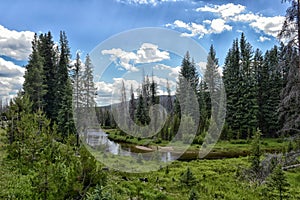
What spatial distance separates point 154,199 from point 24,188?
4.35 m

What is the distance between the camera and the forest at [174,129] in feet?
31.1

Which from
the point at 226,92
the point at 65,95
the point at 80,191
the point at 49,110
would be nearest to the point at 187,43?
the point at 80,191

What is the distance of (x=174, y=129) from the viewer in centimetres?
3184

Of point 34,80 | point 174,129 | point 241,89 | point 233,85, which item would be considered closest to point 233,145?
point 174,129

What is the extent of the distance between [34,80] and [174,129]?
1634cm

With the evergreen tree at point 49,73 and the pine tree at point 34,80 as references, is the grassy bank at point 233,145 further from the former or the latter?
the pine tree at point 34,80

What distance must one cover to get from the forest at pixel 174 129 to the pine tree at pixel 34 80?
12 cm

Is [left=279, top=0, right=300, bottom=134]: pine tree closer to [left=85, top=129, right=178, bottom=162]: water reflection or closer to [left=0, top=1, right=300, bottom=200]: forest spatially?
[left=0, top=1, right=300, bottom=200]: forest

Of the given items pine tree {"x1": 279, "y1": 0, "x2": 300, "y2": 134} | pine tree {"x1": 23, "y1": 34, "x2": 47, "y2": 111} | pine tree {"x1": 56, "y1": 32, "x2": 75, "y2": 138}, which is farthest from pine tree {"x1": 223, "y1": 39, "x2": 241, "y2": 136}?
pine tree {"x1": 279, "y1": 0, "x2": 300, "y2": 134}

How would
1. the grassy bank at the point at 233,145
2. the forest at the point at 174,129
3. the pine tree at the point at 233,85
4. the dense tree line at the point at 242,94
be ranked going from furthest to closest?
the pine tree at the point at 233,85
the dense tree line at the point at 242,94
the grassy bank at the point at 233,145
the forest at the point at 174,129

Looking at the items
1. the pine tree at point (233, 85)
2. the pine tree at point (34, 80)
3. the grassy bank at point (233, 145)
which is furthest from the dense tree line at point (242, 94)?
the pine tree at point (34, 80)

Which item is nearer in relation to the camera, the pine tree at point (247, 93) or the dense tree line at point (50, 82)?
the dense tree line at point (50, 82)

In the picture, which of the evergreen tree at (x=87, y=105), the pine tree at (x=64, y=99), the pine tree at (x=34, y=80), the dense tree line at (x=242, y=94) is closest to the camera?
the evergreen tree at (x=87, y=105)

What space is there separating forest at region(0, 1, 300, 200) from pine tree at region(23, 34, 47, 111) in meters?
0.12
